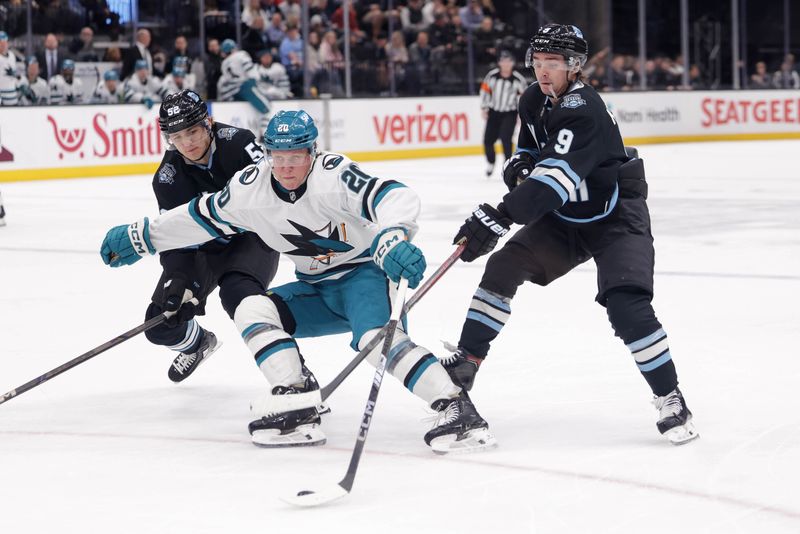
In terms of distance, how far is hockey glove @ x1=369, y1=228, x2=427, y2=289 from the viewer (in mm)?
3074

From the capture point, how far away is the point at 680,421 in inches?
127

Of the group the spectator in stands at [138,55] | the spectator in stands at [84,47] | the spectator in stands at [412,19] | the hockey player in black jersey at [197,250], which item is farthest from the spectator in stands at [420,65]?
the hockey player in black jersey at [197,250]

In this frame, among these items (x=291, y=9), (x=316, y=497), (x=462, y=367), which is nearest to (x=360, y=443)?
(x=316, y=497)

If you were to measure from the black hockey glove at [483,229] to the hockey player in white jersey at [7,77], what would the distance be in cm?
1045

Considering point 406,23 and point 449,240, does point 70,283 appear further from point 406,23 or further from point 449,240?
point 406,23

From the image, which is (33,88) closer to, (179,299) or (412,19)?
(412,19)

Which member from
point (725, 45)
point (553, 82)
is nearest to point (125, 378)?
point (553, 82)

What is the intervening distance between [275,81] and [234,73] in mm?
813

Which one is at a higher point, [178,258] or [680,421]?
[178,258]

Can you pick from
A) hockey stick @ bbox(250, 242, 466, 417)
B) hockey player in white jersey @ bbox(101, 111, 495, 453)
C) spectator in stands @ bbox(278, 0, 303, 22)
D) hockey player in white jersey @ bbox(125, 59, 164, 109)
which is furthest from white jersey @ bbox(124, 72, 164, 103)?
hockey stick @ bbox(250, 242, 466, 417)

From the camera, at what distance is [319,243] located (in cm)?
342

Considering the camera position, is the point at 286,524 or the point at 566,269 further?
the point at 566,269

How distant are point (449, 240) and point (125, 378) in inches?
151

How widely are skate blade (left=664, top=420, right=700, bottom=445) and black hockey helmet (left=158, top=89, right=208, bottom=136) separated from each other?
159cm
